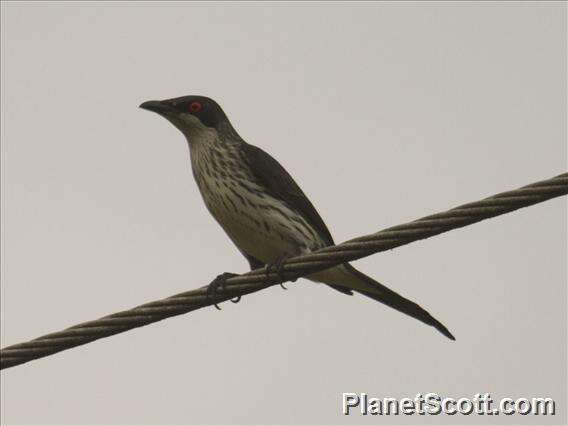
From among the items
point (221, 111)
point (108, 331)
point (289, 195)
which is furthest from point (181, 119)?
point (108, 331)

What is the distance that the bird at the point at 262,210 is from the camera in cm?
795

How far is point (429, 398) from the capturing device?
870cm

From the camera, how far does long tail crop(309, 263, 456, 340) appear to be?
7.58 metres

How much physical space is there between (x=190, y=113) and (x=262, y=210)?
4.86 feet

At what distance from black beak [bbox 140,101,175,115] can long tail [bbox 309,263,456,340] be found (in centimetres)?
191

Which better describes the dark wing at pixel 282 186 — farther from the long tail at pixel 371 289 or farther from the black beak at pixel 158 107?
the black beak at pixel 158 107

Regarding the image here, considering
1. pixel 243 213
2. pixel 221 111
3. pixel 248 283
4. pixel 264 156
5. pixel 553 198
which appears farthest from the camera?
pixel 221 111

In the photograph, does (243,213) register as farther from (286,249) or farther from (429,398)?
(429,398)

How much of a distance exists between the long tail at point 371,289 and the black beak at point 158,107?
191cm

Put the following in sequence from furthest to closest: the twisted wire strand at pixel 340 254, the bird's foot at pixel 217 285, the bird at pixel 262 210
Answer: the bird at pixel 262 210
the bird's foot at pixel 217 285
the twisted wire strand at pixel 340 254

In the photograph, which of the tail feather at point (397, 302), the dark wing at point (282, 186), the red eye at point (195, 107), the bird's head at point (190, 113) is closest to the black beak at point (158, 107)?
the bird's head at point (190, 113)

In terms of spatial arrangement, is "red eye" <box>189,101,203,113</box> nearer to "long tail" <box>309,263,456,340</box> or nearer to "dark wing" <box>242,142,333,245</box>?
"dark wing" <box>242,142,333,245</box>

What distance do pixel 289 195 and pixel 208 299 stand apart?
2.67m

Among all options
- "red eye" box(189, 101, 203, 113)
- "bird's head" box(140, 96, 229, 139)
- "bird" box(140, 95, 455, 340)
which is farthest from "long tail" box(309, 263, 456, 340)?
"red eye" box(189, 101, 203, 113)
